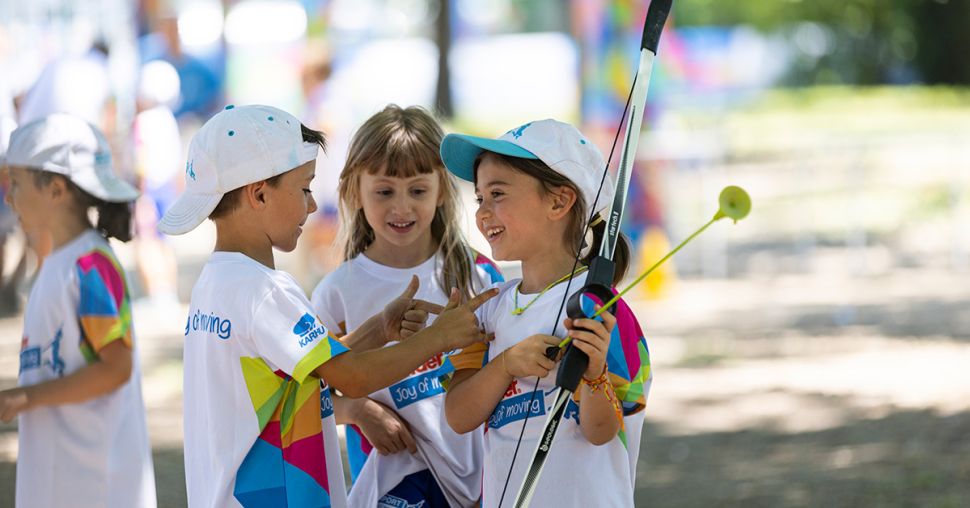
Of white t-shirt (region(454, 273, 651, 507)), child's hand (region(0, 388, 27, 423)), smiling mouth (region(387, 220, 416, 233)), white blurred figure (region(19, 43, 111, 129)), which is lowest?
white t-shirt (region(454, 273, 651, 507))

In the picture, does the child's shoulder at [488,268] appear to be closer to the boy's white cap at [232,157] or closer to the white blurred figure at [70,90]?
the boy's white cap at [232,157]

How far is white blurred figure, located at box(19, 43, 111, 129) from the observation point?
916 centimetres

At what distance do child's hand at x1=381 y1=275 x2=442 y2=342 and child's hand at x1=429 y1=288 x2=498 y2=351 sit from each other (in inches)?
9.5

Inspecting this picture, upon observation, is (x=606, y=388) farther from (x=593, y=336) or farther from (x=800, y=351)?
(x=800, y=351)

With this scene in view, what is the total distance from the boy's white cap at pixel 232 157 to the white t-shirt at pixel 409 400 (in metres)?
0.55

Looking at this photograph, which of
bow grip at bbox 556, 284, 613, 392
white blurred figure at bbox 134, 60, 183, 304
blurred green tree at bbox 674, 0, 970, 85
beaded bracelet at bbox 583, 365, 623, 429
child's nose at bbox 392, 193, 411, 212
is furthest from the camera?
blurred green tree at bbox 674, 0, 970, 85

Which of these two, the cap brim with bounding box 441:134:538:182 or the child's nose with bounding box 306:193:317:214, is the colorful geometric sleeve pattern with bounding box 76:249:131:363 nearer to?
the child's nose with bounding box 306:193:317:214

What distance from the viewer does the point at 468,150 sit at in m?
3.16

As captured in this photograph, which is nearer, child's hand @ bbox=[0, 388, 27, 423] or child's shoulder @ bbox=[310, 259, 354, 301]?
child's hand @ bbox=[0, 388, 27, 423]

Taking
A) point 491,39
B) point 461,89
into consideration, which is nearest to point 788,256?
point 461,89

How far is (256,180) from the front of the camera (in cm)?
309

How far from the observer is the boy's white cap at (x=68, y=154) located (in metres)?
3.78

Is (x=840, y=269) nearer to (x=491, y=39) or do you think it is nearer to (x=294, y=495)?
(x=294, y=495)

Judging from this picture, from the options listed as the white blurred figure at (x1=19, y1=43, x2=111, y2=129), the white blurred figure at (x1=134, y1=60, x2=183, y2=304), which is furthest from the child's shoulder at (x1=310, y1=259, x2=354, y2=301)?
the white blurred figure at (x1=134, y1=60, x2=183, y2=304)
